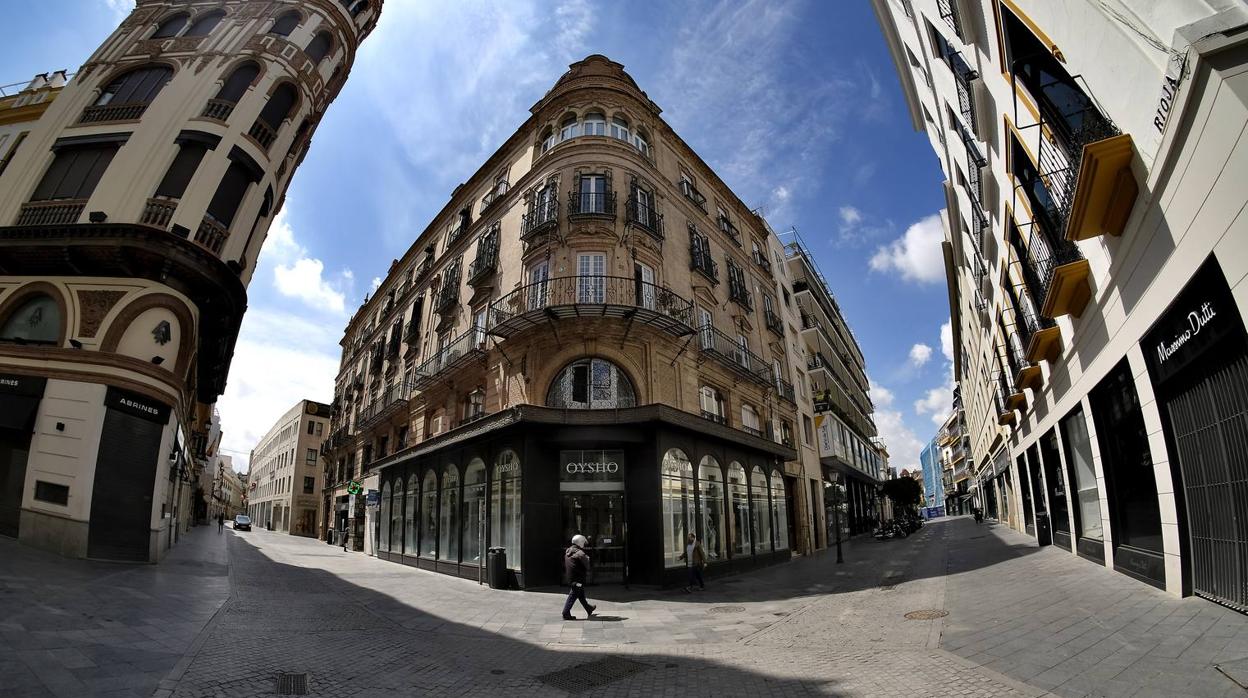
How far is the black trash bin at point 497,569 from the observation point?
13.6 m

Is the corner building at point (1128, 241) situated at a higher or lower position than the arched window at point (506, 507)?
higher

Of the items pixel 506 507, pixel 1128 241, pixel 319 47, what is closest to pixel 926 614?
pixel 1128 241

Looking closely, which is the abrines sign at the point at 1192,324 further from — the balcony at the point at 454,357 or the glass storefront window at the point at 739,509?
the balcony at the point at 454,357

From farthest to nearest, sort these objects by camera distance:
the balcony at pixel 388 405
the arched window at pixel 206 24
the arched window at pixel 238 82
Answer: the balcony at pixel 388 405 → the arched window at pixel 206 24 → the arched window at pixel 238 82

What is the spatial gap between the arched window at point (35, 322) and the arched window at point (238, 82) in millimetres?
7781

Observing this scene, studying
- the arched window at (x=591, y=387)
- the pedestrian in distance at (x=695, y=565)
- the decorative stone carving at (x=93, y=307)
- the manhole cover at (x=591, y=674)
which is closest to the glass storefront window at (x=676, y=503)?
the pedestrian in distance at (x=695, y=565)

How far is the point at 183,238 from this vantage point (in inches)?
538

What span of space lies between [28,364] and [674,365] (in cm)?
1718

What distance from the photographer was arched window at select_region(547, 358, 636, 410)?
15359 mm

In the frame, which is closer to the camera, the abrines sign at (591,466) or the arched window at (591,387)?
the abrines sign at (591,466)

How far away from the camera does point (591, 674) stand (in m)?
6.33

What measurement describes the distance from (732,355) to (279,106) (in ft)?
62.4

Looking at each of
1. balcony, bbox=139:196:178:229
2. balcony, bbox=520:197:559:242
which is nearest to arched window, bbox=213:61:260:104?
balcony, bbox=139:196:178:229

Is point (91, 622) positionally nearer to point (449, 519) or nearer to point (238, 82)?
point (449, 519)
